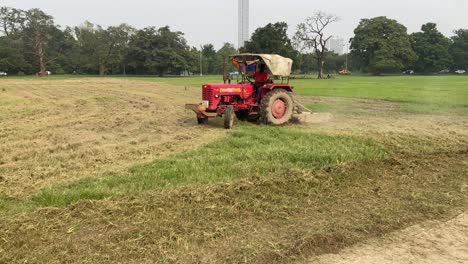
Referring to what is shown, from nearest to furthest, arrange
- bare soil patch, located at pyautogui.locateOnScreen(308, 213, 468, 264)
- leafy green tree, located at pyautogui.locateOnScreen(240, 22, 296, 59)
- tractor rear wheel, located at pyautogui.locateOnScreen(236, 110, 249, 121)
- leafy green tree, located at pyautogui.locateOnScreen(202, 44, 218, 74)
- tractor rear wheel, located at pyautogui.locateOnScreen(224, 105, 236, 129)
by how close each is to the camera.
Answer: bare soil patch, located at pyautogui.locateOnScreen(308, 213, 468, 264)
tractor rear wheel, located at pyautogui.locateOnScreen(224, 105, 236, 129)
tractor rear wheel, located at pyautogui.locateOnScreen(236, 110, 249, 121)
leafy green tree, located at pyautogui.locateOnScreen(240, 22, 296, 59)
leafy green tree, located at pyautogui.locateOnScreen(202, 44, 218, 74)

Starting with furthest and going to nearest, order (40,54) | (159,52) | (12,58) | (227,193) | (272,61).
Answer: (159,52) → (40,54) → (12,58) → (272,61) → (227,193)

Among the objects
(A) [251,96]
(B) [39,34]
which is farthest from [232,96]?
(B) [39,34]

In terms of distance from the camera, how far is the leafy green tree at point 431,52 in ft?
326

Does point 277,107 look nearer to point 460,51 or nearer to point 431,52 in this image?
point 431,52

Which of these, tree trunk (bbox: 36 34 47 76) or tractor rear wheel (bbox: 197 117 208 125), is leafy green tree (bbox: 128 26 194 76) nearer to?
tree trunk (bbox: 36 34 47 76)

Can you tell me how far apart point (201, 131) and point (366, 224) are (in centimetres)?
695

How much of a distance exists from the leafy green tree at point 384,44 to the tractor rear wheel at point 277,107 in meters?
84.5

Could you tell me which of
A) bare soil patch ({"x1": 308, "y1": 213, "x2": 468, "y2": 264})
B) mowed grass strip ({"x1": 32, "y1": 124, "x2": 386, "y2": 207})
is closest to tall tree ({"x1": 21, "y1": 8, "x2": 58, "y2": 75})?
mowed grass strip ({"x1": 32, "y1": 124, "x2": 386, "y2": 207})

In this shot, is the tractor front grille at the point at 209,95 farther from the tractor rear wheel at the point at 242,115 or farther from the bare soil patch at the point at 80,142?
the tractor rear wheel at the point at 242,115

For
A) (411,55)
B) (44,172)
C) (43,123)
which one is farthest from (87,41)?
(44,172)

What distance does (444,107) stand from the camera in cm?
1806

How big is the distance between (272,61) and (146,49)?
85936mm

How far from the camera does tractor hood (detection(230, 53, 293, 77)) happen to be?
12422mm

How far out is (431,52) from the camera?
99.9 m
